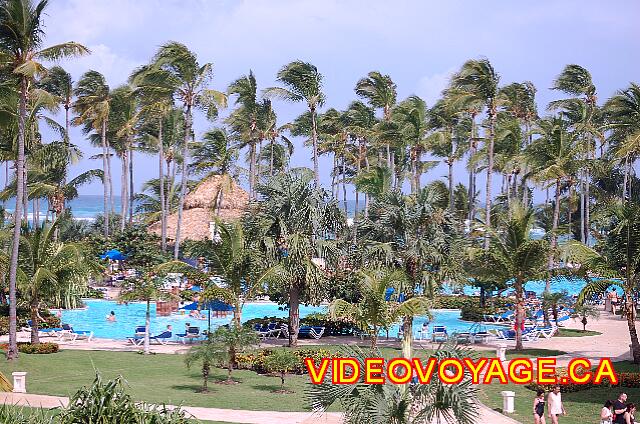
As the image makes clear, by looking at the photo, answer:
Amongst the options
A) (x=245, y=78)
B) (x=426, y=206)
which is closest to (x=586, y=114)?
(x=245, y=78)

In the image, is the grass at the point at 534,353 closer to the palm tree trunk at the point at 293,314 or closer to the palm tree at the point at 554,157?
the palm tree at the point at 554,157

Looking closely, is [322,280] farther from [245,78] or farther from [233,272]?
[245,78]

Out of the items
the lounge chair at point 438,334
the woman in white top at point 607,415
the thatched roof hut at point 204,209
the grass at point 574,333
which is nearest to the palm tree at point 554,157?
the grass at point 574,333

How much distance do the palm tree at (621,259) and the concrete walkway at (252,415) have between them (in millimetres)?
7020

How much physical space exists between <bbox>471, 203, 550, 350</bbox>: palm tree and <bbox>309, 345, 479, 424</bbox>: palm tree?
1643cm

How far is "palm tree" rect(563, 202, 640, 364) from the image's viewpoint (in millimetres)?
23500

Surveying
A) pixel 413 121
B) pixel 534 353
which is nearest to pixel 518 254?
pixel 534 353

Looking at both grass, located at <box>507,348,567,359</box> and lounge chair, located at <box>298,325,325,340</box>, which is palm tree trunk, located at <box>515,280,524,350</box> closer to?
grass, located at <box>507,348,567,359</box>

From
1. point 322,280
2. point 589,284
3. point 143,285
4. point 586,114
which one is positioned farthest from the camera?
point 586,114

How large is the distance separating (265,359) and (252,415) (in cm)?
607

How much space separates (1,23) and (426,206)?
17.2 m

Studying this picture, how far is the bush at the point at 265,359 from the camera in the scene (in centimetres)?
2425

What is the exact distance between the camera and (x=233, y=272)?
25141 millimetres

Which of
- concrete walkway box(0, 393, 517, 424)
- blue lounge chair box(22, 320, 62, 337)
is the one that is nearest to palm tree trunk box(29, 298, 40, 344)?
blue lounge chair box(22, 320, 62, 337)
